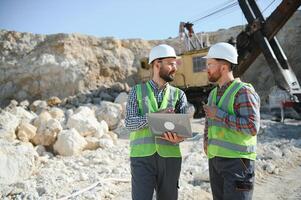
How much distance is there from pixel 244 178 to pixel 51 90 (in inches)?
825

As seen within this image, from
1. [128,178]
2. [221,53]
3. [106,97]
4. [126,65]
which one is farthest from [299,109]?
[126,65]

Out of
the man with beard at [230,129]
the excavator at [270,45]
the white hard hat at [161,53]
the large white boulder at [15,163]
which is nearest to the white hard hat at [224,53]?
the man with beard at [230,129]

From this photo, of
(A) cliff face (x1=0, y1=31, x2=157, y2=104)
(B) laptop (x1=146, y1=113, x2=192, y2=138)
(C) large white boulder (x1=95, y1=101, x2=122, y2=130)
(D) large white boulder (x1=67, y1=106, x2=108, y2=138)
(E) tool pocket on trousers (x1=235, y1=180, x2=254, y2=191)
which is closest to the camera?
(E) tool pocket on trousers (x1=235, y1=180, x2=254, y2=191)

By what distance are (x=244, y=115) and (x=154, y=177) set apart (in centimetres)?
81

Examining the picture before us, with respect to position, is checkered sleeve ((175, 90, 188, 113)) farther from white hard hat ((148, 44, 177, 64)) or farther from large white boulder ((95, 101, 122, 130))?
large white boulder ((95, 101, 122, 130))

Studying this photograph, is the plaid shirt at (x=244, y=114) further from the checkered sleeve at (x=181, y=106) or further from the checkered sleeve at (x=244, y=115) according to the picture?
the checkered sleeve at (x=181, y=106)

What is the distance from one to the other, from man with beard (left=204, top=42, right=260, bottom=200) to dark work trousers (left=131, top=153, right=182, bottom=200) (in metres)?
0.30

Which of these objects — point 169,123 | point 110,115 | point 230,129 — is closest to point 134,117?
point 169,123

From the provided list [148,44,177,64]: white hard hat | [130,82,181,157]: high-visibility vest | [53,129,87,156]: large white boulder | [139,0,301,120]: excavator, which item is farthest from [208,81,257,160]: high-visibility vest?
[139,0,301,120]: excavator

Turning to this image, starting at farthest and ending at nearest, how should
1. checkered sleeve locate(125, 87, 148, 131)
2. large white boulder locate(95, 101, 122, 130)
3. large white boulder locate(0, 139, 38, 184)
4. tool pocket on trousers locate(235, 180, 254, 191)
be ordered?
large white boulder locate(95, 101, 122, 130) → large white boulder locate(0, 139, 38, 184) → checkered sleeve locate(125, 87, 148, 131) → tool pocket on trousers locate(235, 180, 254, 191)

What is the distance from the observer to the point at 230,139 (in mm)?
2559

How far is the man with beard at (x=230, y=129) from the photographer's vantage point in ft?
8.05

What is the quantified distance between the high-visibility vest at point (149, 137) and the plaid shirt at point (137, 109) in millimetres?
32

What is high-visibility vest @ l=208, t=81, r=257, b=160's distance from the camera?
252cm
